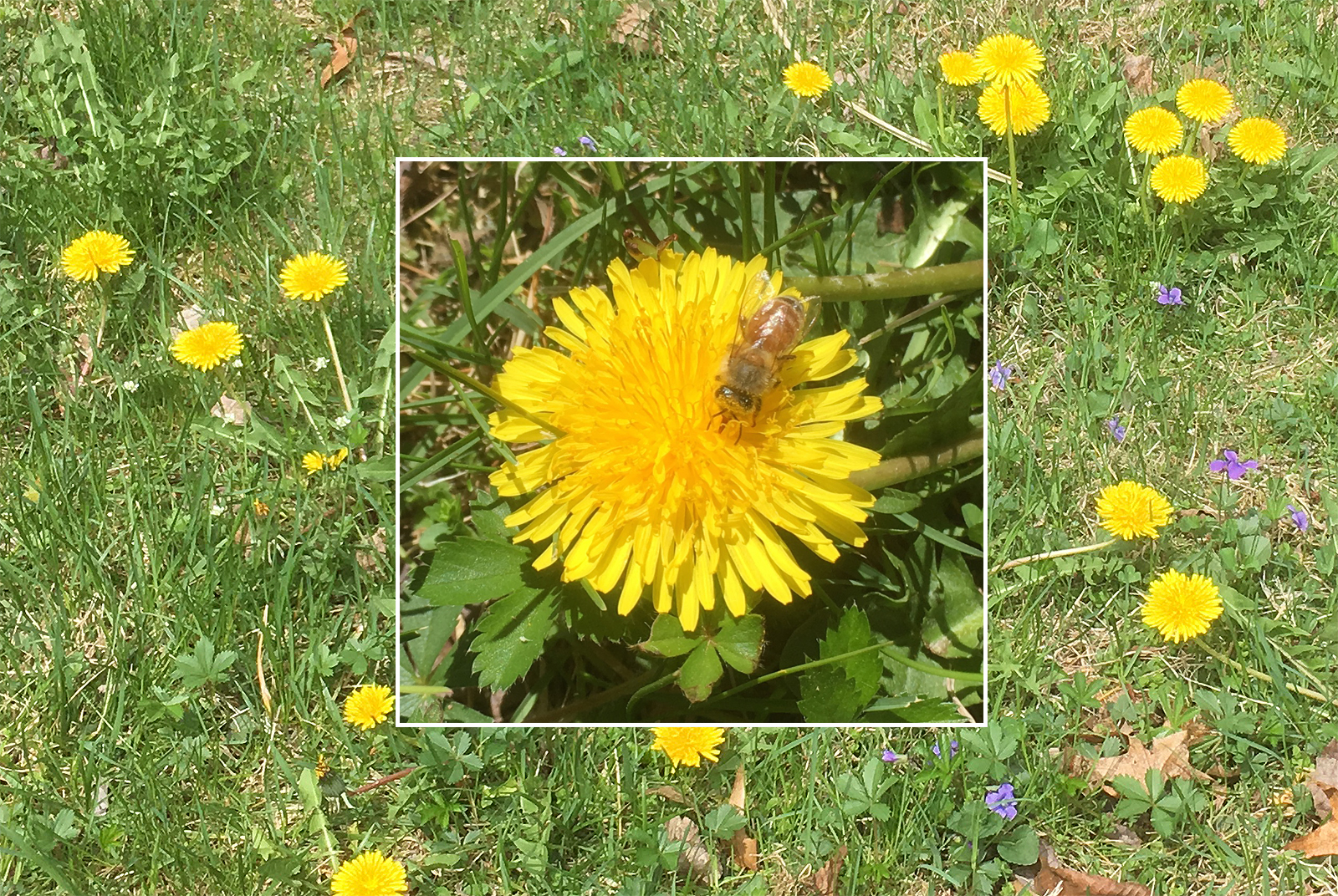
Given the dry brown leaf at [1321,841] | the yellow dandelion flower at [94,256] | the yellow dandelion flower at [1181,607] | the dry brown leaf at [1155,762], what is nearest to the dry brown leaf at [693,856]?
the dry brown leaf at [1155,762]

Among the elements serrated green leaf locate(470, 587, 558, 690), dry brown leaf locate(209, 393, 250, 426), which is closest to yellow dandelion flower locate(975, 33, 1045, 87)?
serrated green leaf locate(470, 587, 558, 690)

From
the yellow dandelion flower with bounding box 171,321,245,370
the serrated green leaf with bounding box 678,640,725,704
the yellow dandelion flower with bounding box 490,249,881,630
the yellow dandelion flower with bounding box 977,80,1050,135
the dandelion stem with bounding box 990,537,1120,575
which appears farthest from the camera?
the yellow dandelion flower with bounding box 977,80,1050,135

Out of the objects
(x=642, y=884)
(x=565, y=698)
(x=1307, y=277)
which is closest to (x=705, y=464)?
(x=565, y=698)

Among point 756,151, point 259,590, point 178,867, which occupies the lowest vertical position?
point 178,867

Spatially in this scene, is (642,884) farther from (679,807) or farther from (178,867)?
(178,867)

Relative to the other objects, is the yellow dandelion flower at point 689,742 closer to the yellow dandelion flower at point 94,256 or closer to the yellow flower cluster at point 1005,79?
the yellow flower cluster at point 1005,79

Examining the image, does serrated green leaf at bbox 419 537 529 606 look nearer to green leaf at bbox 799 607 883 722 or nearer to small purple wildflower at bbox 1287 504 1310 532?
green leaf at bbox 799 607 883 722

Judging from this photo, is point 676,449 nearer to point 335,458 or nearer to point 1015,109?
point 335,458
